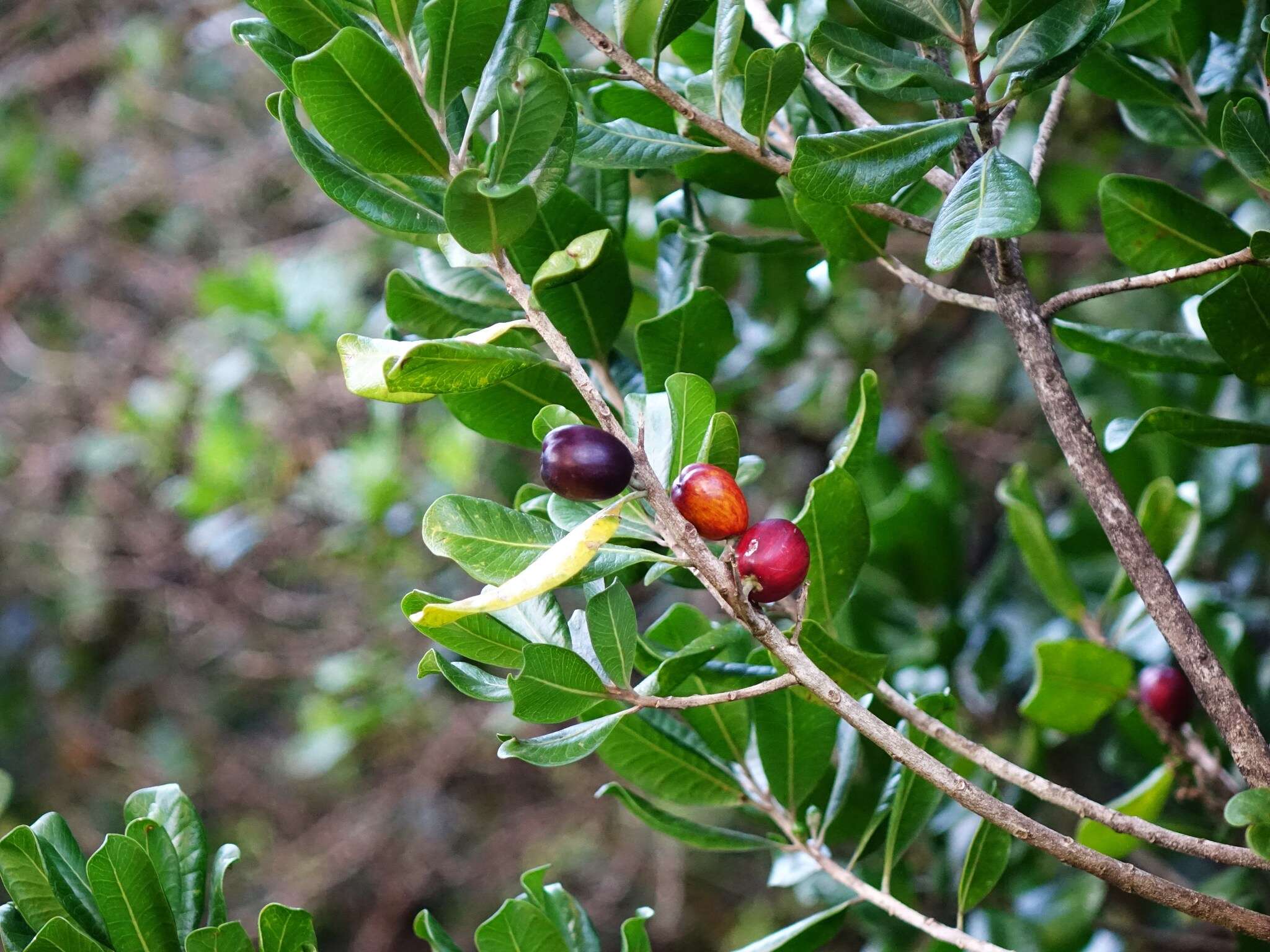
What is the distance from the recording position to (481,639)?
57 centimetres

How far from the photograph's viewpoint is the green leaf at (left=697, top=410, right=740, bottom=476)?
548 millimetres

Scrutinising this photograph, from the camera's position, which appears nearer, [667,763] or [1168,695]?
[667,763]

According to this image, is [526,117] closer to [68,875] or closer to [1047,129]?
[1047,129]

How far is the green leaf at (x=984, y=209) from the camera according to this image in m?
0.50

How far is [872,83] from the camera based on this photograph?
0.58 meters

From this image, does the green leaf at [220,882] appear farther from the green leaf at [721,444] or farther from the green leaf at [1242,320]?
the green leaf at [1242,320]

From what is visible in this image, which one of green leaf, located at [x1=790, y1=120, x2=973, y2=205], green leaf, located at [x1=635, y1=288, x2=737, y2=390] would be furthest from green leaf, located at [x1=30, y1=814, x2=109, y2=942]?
green leaf, located at [x1=790, y1=120, x2=973, y2=205]

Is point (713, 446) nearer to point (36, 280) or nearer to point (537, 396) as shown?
point (537, 396)

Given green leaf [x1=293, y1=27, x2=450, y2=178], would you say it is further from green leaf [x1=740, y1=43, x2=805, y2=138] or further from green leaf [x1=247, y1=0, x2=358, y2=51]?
green leaf [x1=740, y1=43, x2=805, y2=138]

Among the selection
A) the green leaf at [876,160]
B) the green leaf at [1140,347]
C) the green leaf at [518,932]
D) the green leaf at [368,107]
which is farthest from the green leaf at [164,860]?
the green leaf at [1140,347]

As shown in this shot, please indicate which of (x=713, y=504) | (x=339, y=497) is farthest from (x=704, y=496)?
(x=339, y=497)

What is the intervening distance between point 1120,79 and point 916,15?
271 millimetres

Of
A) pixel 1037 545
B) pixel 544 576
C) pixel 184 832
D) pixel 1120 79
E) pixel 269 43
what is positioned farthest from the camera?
pixel 1037 545

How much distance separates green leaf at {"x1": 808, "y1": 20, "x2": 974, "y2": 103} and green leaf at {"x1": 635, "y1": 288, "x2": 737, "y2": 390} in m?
0.16
